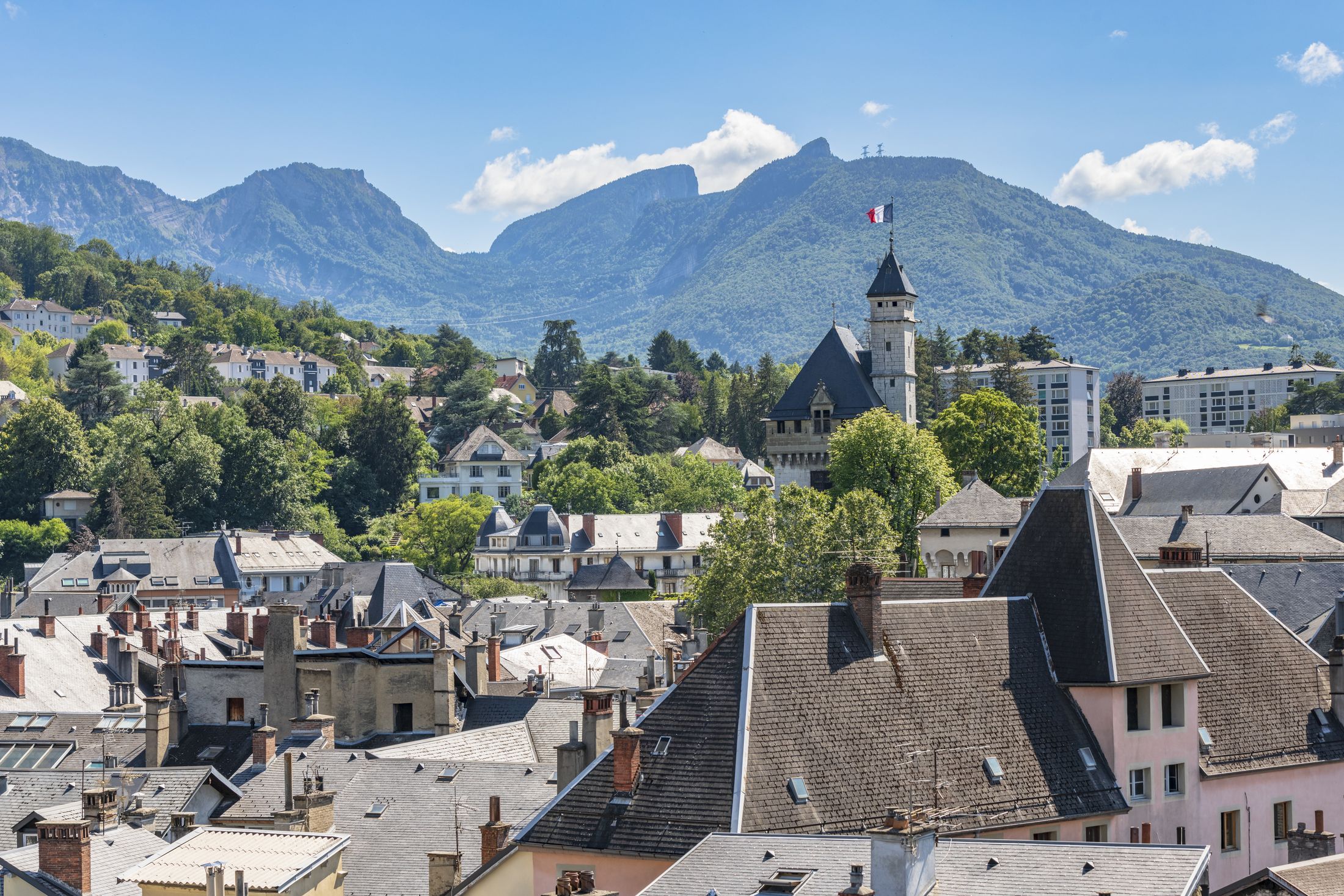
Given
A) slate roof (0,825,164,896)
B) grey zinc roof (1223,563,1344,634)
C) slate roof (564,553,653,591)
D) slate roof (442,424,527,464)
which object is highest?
slate roof (442,424,527,464)

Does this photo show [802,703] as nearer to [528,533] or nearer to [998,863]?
[998,863]

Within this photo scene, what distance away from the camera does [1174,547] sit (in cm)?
4738

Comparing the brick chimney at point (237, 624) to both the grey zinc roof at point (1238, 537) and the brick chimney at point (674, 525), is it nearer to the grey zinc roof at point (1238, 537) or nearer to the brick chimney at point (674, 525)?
the grey zinc roof at point (1238, 537)

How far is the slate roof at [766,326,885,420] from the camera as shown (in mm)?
107000

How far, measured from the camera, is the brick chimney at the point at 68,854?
27109 mm

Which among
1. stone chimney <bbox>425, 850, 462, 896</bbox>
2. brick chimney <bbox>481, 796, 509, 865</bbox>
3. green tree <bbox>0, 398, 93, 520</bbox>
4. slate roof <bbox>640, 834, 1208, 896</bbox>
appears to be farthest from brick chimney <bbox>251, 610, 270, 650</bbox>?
green tree <bbox>0, 398, 93, 520</bbox>

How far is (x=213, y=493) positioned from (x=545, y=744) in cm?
10613

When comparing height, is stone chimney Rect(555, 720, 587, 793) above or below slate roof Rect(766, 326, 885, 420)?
below

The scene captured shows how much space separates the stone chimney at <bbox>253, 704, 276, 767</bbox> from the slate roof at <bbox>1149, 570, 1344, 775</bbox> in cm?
1934

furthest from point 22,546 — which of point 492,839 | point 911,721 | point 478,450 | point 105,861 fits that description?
point 911,721

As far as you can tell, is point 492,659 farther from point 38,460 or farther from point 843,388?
point 38,460

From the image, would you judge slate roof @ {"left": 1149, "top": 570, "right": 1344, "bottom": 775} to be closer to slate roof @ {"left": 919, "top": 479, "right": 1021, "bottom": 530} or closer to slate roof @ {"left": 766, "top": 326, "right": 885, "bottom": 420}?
slate roof @ {"left": 919, "top": 479, "right": 1021, "bottom": 530}

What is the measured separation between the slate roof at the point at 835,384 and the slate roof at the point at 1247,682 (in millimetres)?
68054

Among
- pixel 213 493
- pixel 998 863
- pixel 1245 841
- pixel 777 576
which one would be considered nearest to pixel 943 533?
pixel 777 576
